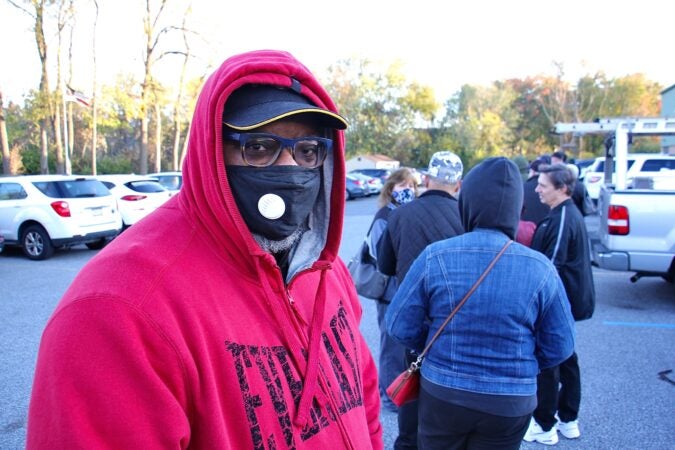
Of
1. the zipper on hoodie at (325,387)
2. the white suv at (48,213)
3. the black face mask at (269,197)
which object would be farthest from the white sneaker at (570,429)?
the white suv at (48,213)

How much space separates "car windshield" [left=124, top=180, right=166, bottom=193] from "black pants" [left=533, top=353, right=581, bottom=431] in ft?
40.6

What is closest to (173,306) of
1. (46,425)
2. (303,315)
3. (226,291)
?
(226,291)

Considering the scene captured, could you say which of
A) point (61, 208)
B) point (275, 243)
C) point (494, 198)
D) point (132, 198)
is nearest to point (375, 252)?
point (494, 198)

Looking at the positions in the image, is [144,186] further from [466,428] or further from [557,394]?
[466,428]

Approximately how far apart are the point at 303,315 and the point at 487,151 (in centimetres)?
5365

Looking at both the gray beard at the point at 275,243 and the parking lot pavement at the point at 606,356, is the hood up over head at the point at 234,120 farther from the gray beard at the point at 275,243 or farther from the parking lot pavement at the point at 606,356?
the parking lot pavement at the point at 606,356

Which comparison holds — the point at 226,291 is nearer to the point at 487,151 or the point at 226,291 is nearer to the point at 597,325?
the point at 597,325

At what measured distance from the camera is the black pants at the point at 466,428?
2355mm

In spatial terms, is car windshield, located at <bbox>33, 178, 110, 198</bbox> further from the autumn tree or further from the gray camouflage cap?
the autumn tree

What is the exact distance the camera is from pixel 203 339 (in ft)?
3.77

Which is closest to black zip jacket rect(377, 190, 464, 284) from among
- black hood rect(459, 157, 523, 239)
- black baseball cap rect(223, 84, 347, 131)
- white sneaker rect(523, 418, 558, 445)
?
black hood rect(459, 157, 523, 239)

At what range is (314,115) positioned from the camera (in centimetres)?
148

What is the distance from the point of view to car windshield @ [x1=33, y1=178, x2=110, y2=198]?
1107 cm

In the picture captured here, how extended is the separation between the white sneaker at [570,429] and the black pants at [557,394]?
0.03 meters
